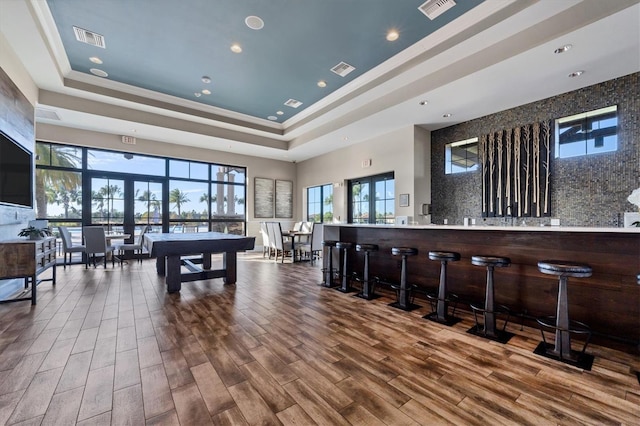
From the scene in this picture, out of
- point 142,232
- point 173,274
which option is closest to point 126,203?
point 142,232

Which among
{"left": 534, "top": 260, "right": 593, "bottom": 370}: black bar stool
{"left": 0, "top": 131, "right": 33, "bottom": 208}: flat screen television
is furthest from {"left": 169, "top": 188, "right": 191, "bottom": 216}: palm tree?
{"left": 534, "top": 260, "right": 593, "bottom": 370}: black bar stool

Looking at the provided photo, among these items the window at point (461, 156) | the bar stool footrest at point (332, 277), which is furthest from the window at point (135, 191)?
the window at point (461, 156)

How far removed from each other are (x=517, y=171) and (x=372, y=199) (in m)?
3.17

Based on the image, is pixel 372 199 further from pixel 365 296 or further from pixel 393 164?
pixel 365 296

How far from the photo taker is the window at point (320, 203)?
8672 millimetres

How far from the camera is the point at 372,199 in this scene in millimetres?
7191

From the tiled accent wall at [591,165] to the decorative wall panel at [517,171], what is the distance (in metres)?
0.11

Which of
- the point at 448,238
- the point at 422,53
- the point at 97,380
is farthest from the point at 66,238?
the point at 422,53

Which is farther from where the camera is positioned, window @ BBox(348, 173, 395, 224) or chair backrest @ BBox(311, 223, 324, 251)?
window @ BBox(348, 173, 395, 224)

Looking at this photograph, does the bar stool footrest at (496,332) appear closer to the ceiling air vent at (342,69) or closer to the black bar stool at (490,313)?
the black bar stool at (490,313)

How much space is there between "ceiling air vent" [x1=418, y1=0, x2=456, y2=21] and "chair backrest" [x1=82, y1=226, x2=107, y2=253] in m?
6.81

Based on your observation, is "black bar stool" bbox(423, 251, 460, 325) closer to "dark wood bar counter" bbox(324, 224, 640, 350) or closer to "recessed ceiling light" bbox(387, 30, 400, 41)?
"dark wood bar counter" bbox(324, 224, 640, 350)

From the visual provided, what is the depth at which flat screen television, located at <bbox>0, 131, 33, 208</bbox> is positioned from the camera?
3451 mm

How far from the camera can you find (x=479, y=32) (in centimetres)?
347
